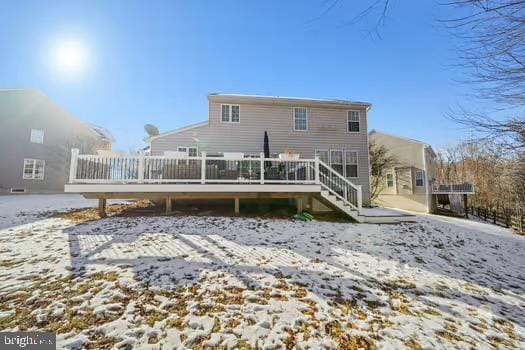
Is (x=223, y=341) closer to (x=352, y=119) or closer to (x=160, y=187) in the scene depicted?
(x=160, y=187)

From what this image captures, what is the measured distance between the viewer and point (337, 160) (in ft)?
37.6

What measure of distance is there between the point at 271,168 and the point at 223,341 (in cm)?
594

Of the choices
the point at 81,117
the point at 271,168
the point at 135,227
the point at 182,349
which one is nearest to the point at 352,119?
the point at 271,168

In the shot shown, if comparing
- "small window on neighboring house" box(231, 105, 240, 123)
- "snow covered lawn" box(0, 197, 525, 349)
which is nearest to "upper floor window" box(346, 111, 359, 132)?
"small window on neighboring house" box(231, 105, 240, 123)

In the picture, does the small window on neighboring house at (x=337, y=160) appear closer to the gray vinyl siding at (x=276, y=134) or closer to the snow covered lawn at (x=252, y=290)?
the gray vinyl siding at (x=276, y=134)

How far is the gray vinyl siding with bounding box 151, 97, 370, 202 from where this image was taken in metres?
10.5

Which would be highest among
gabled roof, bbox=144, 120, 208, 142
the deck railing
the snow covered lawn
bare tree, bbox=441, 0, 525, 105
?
gabled roof, bbox=144, 120, 208, 142

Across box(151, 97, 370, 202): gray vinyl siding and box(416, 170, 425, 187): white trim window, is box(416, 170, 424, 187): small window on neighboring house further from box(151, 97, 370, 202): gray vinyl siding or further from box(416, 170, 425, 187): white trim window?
box(151, 97, 370, 202): gray vinyl siding

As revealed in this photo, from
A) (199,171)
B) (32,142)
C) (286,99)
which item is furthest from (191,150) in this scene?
(32,142)

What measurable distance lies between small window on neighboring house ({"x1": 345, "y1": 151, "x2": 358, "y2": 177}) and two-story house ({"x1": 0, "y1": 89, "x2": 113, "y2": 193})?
23009 mm

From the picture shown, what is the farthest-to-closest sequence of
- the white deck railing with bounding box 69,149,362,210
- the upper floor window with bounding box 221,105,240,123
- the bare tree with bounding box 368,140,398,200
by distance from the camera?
the bare tree with bounding box 368,140,398,200 → the upper floor window with bounding box 221,105,240,123 → the white deck railing with bounding box 69,149,362,210

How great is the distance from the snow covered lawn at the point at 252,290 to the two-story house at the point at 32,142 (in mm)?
16409

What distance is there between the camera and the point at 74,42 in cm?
950

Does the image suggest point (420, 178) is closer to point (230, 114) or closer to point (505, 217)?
point (505, 217)
